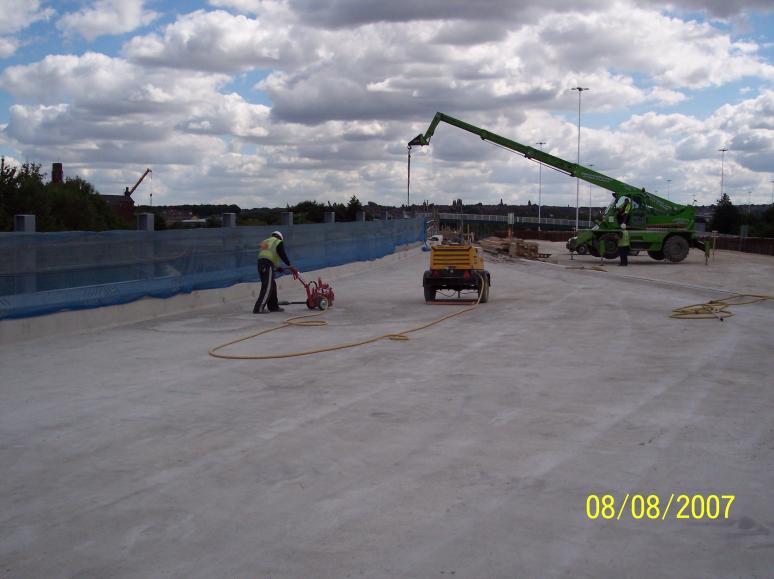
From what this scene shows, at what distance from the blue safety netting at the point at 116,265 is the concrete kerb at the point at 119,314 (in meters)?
0.13

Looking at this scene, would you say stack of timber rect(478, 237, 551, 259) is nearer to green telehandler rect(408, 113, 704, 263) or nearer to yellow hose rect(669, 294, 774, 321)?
green telehandler rect(408, 113, 704, 263)

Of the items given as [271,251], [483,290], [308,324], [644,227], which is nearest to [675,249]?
[644,227]

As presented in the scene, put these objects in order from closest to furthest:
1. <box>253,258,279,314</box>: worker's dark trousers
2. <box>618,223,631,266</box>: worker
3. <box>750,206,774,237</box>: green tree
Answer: <box>253,258,279,314</box>: worker's dark trousers, <box>618,223,631,266</box>: worker, <box>750,206,774,237</box>: green tree

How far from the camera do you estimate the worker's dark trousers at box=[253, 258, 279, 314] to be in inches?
683

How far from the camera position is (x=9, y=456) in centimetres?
713

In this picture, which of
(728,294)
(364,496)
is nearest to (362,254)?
(728,294)

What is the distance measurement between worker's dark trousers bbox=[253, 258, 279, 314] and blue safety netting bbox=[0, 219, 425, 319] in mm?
1881

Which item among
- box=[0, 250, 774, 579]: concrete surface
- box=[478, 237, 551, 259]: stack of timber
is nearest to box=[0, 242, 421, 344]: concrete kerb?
box=[0, 250, 774, 579]: concrete surface

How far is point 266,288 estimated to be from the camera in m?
17.5

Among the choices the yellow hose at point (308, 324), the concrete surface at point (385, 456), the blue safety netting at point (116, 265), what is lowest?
the concrete surface at point (385, 456)

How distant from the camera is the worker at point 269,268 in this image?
684 inches

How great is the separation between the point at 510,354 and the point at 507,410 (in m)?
3.62

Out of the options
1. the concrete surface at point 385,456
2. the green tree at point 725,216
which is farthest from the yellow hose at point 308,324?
the green tree at point 725,216

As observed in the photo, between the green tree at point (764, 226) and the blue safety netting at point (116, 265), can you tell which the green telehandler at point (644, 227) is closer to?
the blue safety netting at point (116, 265)
